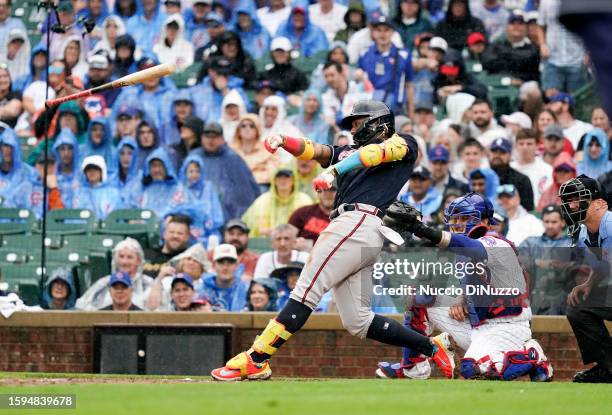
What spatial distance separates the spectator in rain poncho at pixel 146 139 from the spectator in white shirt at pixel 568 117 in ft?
15.1

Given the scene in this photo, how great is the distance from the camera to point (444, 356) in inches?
327

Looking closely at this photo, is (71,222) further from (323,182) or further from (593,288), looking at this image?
(323,182)

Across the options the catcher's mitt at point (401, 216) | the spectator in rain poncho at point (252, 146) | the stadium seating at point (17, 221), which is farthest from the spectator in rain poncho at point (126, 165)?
the catcher's mitt at point (401, 216)

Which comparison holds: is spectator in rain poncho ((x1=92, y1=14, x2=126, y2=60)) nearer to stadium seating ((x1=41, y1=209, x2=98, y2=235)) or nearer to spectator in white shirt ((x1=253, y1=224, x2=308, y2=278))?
stadium seating ((x1=41, y1=209, x2=98, y2=235))

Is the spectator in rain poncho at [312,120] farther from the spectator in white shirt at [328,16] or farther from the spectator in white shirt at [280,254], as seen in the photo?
the spectator in white shirt at [280,254]

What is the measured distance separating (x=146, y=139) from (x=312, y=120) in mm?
1988

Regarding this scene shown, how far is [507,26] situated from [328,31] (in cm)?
220

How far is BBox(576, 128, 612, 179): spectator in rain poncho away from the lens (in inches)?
514

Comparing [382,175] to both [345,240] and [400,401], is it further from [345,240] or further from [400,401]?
[400,401]

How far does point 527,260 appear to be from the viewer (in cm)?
1178

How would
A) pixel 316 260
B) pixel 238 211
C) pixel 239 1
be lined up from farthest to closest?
pixel 239 1
pixel 238 211
pixel 316 260

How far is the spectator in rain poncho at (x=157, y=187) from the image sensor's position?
13.8 meters

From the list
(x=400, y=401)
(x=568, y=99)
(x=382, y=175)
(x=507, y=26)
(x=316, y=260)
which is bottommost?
(x=400, y=401)

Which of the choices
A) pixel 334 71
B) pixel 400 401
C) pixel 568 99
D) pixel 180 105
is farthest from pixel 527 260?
pixel 400 401
